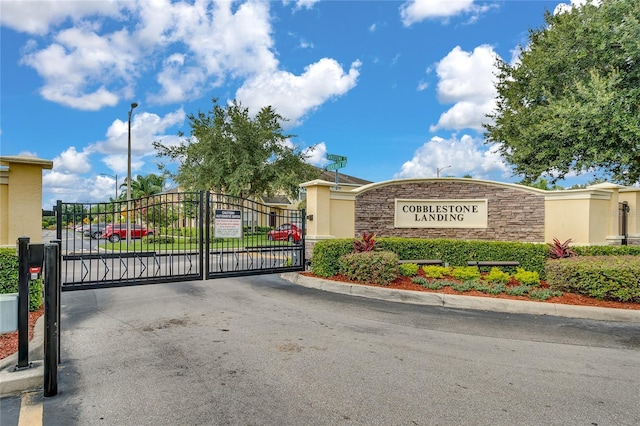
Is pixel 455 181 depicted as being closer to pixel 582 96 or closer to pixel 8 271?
pixel 582 96

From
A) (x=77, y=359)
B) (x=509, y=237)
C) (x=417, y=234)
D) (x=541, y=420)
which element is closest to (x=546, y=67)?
(x=509, y=237)

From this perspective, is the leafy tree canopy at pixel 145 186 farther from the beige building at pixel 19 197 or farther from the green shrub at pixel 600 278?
the green shrub at pixel 600 278

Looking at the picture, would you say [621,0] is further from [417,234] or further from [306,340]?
[306,340]

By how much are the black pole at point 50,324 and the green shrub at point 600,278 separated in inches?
346

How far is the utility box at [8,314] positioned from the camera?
4180 mm

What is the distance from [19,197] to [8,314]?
3.33 metres

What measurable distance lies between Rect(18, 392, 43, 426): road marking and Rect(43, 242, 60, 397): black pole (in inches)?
5.6

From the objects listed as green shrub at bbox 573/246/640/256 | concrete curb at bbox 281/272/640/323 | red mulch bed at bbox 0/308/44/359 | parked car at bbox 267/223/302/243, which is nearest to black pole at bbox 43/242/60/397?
red mulch bed at bbox 0/308/44/359

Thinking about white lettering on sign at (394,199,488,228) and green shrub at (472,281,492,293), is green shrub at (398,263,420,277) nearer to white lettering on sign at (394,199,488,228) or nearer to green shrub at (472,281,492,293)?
green shrub at (472,281,492,293)

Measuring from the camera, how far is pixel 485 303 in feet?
25.7

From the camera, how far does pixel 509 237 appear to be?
1209 centimetres

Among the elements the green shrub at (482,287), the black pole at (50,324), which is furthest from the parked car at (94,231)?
the green shrub at (482,287)

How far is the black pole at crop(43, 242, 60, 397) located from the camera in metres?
3.94

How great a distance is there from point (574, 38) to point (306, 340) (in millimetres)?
18046
